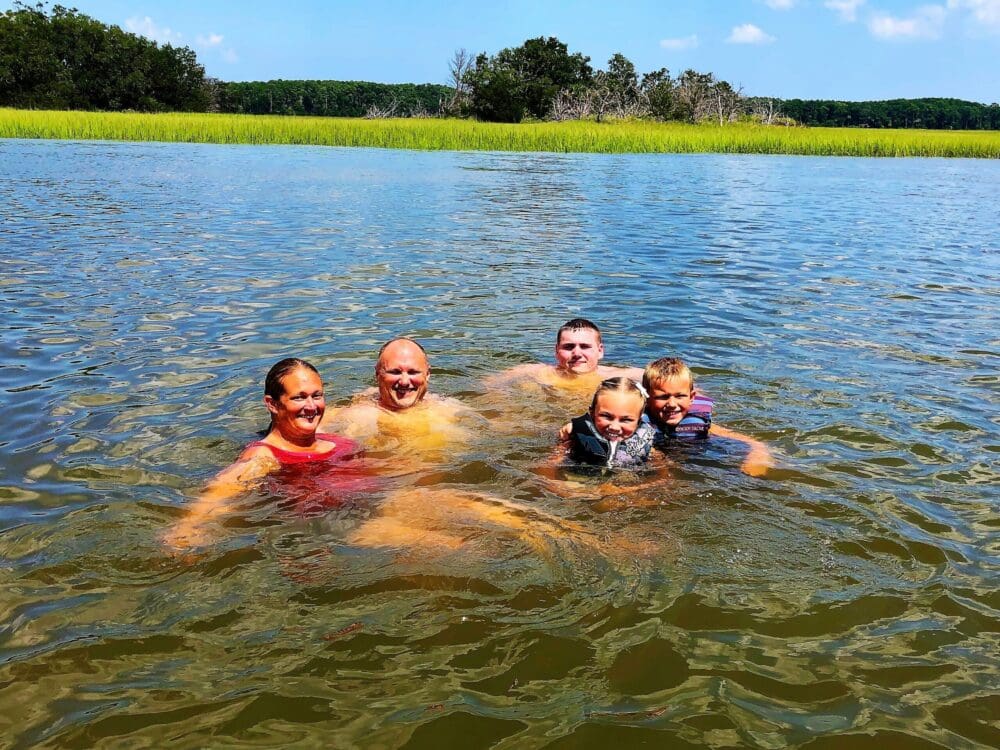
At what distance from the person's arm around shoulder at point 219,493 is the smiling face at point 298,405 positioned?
0.71 feet

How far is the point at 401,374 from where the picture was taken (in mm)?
5910

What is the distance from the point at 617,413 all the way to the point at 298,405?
2.02 meters

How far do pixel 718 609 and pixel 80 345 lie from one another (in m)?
6.42

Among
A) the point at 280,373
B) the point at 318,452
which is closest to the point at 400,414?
the point at 318,452

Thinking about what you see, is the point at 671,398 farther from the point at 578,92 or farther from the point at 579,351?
the point at 578,92

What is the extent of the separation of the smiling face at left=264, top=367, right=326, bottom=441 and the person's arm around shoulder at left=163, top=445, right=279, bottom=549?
0.22 meters

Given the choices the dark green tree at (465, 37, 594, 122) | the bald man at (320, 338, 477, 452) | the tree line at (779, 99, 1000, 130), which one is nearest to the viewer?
the bald man at (320, 338, 477, 452)

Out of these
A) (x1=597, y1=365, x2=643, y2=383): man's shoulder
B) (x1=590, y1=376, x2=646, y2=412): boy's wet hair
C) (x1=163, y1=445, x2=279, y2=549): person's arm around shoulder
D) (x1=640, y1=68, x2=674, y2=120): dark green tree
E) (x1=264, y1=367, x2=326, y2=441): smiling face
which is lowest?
(x1=163, y1=445, x2=279, y2=549): person's arm around shoulder

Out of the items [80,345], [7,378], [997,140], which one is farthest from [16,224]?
[997,140]

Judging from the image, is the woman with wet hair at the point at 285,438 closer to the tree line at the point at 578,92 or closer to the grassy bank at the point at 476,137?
the grassy bank at the point at 476,137

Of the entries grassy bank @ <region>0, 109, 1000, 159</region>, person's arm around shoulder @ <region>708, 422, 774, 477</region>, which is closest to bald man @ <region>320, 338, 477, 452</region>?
person's arm around shoulder @ <region>708, 422, 774, 477</region>

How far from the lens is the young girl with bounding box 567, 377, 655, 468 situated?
5.06 meters

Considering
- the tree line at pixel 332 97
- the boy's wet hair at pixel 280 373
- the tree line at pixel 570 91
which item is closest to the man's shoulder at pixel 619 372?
the boy's wet hair at pixel 280 373

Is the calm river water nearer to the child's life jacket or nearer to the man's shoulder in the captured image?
the child's life jacket
